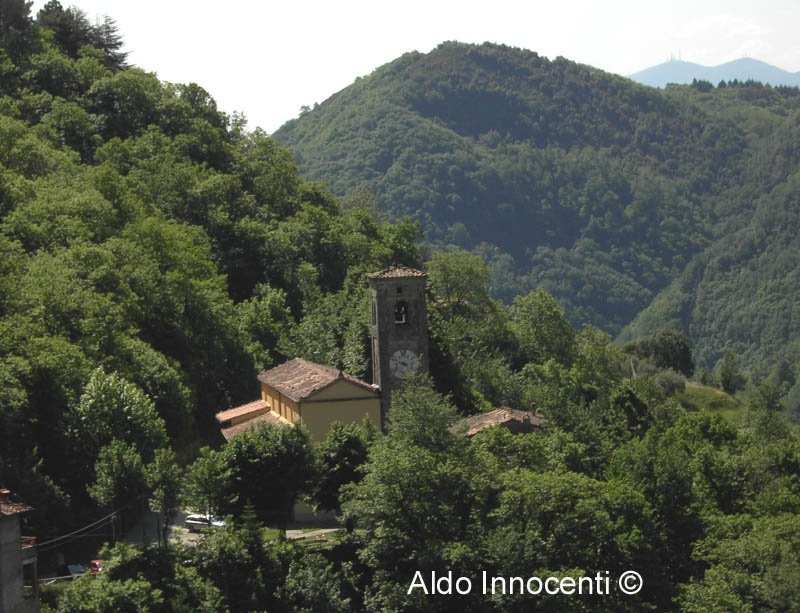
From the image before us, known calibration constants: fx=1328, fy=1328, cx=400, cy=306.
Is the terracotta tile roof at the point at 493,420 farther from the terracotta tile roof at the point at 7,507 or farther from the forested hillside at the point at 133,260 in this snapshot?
the terracotta tile roof at the point at 7,507

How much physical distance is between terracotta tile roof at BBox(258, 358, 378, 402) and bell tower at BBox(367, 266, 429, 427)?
0.88 m

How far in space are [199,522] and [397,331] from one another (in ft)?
34.3

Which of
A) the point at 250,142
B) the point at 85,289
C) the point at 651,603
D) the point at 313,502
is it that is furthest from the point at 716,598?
the point at 250,142

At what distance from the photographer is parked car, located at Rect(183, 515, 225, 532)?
43250 mm

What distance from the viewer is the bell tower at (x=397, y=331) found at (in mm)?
49719

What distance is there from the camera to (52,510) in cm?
4116

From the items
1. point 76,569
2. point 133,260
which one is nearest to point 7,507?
point 76,569

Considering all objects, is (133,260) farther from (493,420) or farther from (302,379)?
(493,420)

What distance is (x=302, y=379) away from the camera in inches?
2058

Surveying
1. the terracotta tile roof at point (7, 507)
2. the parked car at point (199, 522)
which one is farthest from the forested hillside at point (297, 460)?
the terracotta tile roof at point (7, 507)

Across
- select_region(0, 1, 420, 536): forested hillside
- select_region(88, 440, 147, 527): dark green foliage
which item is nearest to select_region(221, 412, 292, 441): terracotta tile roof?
select_region(0, 1, 420, 536): forested hillside

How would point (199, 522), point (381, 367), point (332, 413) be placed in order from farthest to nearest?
point (381, 367), point (332, 413), point (199, 522)

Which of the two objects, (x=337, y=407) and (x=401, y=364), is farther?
(x=401, y=364)

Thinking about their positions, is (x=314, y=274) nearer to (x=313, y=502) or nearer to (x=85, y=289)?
(x=85, y=289)
